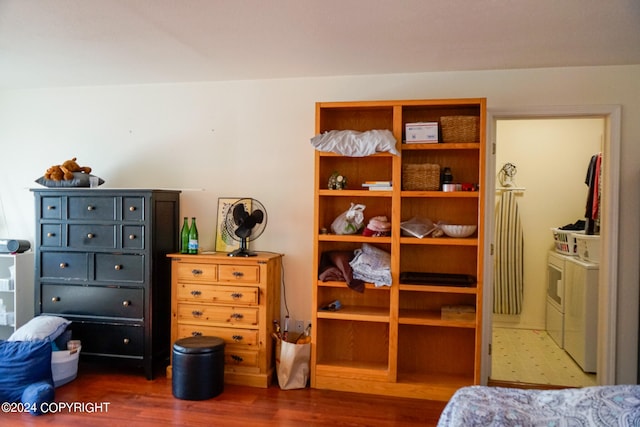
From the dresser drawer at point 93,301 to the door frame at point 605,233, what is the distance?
2638 millimetres

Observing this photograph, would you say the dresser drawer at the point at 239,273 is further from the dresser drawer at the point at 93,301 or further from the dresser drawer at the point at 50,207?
the dresser drawer at the point at 50,207

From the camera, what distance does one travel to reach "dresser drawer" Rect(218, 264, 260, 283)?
3.46 m

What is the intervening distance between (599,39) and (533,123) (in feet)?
8.31

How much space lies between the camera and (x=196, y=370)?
3172 millimetres

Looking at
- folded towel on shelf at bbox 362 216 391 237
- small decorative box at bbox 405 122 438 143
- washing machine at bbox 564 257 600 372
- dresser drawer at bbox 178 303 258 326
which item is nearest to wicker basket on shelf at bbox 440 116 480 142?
small decorative box at bbox 405 122 438 143

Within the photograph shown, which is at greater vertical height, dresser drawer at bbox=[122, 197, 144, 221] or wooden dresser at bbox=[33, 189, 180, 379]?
dresser drawer at bbox=[122, 197, 144, 221]

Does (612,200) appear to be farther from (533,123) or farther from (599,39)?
(533,123)

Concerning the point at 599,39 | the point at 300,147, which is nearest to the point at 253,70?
the point at 300,147

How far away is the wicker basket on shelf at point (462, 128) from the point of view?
326 cm

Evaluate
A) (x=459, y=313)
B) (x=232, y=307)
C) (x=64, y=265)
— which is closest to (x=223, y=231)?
(x=232, y=307)

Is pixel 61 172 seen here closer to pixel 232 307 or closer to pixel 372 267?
pixel 232 307

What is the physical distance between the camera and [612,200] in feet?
10.9

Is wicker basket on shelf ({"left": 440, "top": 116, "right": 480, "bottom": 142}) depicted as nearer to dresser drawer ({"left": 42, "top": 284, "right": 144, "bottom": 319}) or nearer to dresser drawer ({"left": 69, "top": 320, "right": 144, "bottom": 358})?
dresser drawer ({"left": 42, "top": 284, "right": 144, "bottom": 319})

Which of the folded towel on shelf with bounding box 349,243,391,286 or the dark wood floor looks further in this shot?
the folded towel on shelf with bounding box 349,243,391,286
